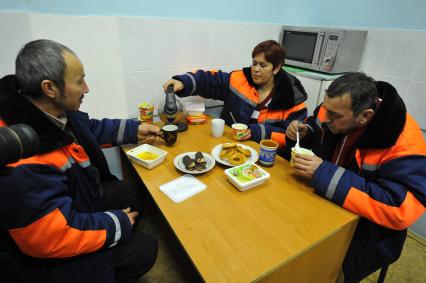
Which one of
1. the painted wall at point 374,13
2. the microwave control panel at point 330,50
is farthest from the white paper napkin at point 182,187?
the painted wall at point 374,13

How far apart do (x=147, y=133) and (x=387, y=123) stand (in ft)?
3.75

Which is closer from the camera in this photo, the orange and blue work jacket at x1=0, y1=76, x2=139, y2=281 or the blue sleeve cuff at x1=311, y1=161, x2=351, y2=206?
the orange and blue work jacket at x1=0, y1=76, x2=139, y2=281

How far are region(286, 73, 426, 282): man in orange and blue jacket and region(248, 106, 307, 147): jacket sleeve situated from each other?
0.40m

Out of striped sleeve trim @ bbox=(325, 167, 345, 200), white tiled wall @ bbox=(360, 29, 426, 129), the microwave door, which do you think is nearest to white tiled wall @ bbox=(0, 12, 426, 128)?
white tiled wall @ bbox=(360, 29, 426, 129)

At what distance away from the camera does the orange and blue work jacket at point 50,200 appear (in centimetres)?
72

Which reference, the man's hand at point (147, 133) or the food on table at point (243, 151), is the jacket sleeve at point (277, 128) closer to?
the food on table at point (243, 151)

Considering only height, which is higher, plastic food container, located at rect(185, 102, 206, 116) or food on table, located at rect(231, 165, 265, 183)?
plastic food container, located at rect(185, 102, 206, 116)

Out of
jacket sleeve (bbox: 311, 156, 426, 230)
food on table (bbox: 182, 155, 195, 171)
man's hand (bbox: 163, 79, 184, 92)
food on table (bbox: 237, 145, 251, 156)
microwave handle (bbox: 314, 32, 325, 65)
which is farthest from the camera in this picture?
microwave handle (bbox: 314, 32, 325, 65)

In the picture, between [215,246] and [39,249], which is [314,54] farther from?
[39,249]

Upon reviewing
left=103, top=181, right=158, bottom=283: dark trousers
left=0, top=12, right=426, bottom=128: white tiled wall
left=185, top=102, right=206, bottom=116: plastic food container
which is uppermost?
left=0, top=12, right=426, bottom=128: white tiled wall

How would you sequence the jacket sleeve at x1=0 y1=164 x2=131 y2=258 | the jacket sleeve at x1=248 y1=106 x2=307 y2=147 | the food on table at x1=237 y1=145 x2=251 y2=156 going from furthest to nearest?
1. the jacket sleeve at x1=248 y1=106 x2=307 y2=147
2. the food on table at x1=237 y1=145 x2=251 y2=156
3. the jacket sleeve at x1=0 y1=164 x2=131 y2=258

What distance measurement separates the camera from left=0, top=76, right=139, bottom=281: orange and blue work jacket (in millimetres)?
723

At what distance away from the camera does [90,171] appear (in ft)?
3.48

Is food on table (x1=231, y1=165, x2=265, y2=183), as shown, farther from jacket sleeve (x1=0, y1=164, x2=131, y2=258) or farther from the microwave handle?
the microwave handle
